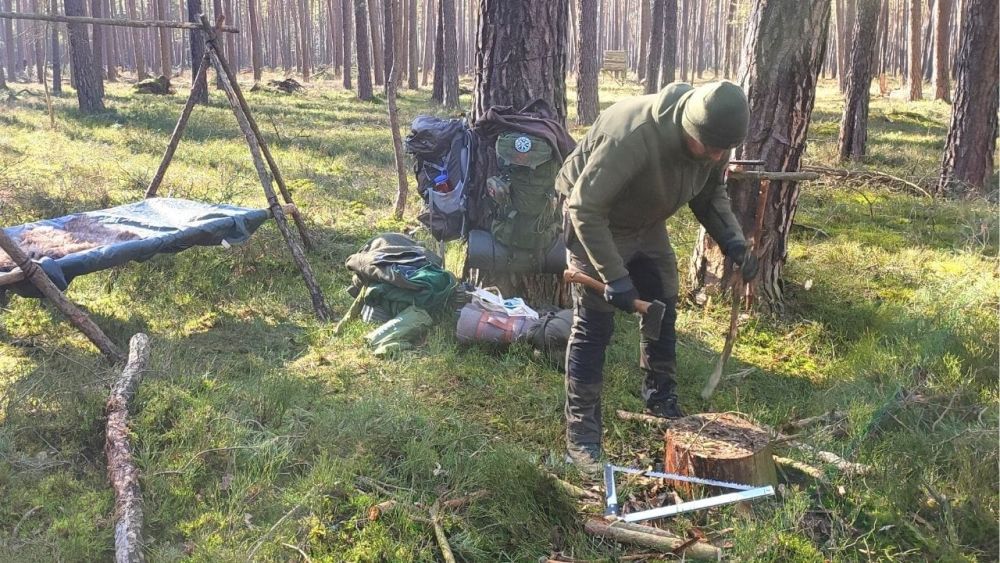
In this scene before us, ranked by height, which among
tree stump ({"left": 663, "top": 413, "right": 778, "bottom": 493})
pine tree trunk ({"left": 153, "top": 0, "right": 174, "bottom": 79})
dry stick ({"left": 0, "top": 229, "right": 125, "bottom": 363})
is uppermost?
pine tree trunk ({"left": 153, "top": 0, "right": 174, "bottom": 79})

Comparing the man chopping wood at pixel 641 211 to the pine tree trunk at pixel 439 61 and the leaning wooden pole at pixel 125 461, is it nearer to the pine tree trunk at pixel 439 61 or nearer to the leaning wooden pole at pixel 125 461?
the leaning wooden pole at pixel 125 461

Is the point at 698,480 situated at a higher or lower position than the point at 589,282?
lower

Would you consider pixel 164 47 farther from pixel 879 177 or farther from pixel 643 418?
pixel 643 418

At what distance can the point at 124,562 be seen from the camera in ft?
9.00

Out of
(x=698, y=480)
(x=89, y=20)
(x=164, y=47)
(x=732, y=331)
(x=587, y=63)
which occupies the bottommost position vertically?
(x=698, y=480)

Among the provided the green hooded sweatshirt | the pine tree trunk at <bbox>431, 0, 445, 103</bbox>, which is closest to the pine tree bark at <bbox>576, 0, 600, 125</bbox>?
the pine tree trunk at <bbox>431, 0, 445, 103</bbox>

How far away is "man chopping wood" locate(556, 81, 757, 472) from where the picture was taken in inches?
122

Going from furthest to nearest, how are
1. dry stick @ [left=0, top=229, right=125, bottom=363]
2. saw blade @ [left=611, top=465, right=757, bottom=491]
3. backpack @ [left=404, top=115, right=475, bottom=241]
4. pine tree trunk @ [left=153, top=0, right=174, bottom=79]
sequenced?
pine tree trunk @ [left=153, top=0, right=174, bottom=79], backpack @ [left=404, top=115, right=475, bottom=241], dry stick @ [left=0, top=229, right=125, bottom=363], saw blade @ [left=611, top=465, right=757, bottom=491]

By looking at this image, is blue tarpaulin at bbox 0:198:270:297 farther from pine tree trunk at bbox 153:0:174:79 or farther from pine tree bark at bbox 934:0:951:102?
pine tree trunk at bbox 153:0:174:79

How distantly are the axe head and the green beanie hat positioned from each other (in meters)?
0.76

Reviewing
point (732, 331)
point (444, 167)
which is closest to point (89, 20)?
point (444, 167)

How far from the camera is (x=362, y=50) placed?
19.6 meters

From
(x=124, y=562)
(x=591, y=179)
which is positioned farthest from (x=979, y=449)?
(x=124, y=562)

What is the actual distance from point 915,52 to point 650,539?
68.9 ft
